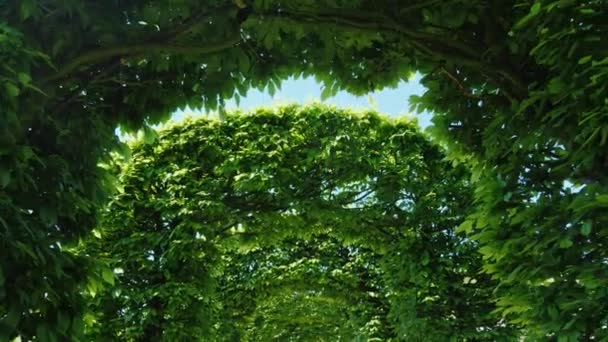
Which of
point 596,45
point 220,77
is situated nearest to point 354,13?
point 220,77

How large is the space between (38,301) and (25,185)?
0.57m

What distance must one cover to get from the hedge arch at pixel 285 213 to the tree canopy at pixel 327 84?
4326 mm

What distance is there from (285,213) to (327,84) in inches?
200

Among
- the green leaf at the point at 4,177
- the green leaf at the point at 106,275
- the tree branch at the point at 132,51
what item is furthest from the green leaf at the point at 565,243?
the green leaf at the point at 4,177

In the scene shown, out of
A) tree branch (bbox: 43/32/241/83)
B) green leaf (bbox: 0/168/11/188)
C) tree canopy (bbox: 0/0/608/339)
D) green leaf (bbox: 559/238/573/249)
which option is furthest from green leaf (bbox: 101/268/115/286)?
green leaf (bbox: 559/238/573/249)

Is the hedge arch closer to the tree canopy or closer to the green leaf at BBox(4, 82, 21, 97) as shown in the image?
the tree canopy

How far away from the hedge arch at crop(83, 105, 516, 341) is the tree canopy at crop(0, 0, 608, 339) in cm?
433

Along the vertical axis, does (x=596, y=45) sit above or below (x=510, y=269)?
above

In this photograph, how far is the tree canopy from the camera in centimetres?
283

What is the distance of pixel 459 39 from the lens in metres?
3.68

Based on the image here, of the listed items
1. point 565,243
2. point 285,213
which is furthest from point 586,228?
point 285,213

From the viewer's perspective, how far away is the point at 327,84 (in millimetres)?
4191

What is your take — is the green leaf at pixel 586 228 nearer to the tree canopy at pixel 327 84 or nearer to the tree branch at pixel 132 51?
the tree canopy at pixel 327 84

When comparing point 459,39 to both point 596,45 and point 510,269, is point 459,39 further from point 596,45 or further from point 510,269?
point 510,269
